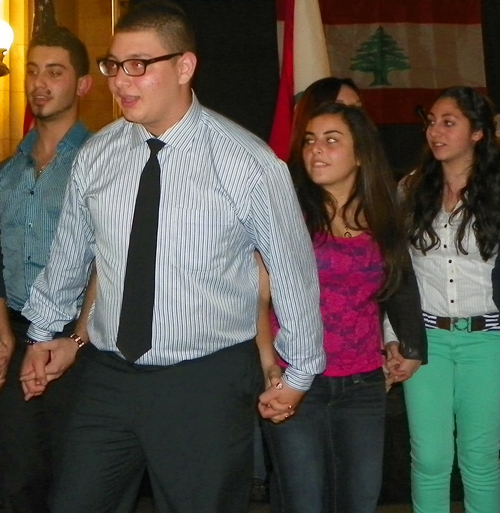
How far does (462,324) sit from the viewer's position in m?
3.54

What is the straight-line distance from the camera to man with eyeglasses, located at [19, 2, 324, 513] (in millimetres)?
2568

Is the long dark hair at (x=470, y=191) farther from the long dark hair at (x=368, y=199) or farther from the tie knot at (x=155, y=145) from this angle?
the tie knot at (x=155, y=145)

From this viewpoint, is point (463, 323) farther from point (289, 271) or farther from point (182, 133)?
point (182, 133)

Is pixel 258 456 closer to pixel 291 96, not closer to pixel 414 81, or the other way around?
pixel 291 96

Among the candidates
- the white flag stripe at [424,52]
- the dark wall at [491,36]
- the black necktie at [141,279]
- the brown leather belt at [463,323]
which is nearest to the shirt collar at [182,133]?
the black necktie at [141,279]

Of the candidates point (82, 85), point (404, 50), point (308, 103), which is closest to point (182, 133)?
point (308, 103)

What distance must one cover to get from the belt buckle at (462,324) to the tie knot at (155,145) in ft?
4.80

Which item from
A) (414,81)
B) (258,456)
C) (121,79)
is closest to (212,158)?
(121,79)

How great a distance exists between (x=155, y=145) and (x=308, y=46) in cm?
321

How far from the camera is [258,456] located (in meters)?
4.33

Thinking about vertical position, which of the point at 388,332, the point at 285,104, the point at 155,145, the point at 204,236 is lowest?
the point at 388,332

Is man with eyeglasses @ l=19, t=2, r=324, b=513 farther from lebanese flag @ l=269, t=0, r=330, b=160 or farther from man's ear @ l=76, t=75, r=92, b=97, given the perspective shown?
lebanese flag @ l=269, t=0, r=330, b=160

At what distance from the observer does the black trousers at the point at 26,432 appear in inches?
131

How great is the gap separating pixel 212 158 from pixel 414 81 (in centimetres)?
402
